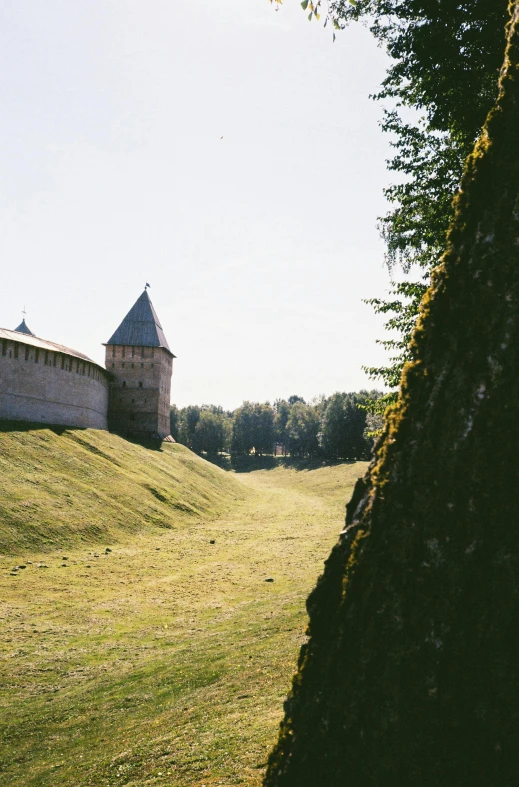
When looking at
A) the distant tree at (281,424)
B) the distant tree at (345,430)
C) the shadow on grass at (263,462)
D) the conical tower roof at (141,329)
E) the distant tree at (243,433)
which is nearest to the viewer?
the conical tower roof at (141,329)

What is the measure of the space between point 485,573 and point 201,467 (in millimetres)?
57057

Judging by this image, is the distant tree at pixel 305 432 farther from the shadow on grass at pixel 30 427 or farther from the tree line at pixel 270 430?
the shadow on grass at pixel 30 427

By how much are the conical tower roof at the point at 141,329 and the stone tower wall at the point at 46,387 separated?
9678 millimetres

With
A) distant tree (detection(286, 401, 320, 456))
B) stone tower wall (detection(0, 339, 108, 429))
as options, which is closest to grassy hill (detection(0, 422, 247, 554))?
stone tower wall (detection(0, 339, 108, 429))

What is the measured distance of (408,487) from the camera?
341 cm

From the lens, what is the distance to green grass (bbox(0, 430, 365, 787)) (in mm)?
7074

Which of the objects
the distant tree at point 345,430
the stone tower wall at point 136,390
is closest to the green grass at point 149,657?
the stone tower wall at point 136,390

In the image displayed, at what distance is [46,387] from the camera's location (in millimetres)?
45844

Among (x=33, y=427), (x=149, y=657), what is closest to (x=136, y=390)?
(x=33, y=427)

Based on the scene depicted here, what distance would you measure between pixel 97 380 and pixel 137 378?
802cm

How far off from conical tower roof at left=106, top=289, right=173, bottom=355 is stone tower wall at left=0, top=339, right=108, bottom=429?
31.8 feet

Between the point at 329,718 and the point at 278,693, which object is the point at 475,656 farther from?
the point at 278,693

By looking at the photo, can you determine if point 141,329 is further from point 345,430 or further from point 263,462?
point 263,462

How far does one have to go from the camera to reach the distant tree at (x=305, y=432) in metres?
106
